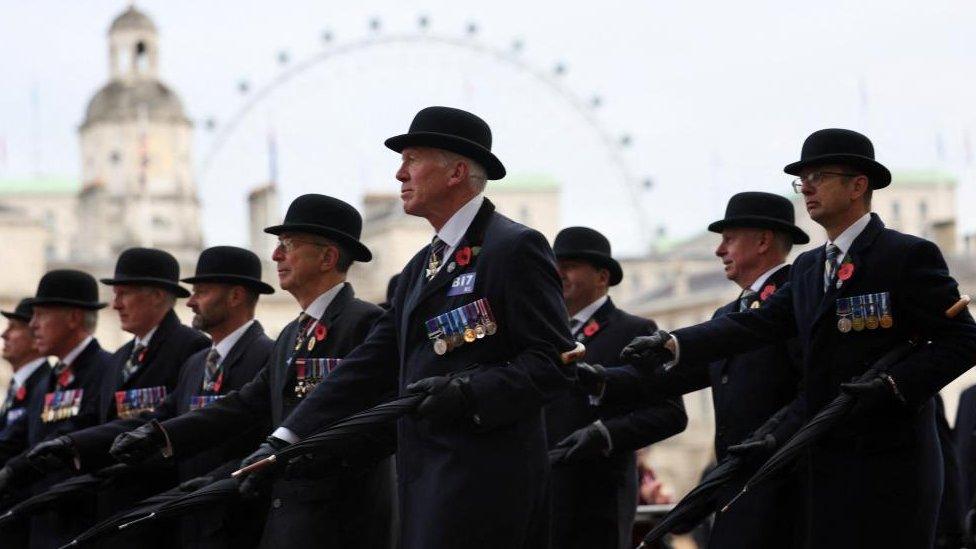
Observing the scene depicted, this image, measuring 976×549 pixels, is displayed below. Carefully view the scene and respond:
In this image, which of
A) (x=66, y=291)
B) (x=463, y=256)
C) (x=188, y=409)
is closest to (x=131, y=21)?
(x=66, y=291)

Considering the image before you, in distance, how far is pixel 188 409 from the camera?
1002 cm

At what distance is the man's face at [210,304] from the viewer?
10109 mm

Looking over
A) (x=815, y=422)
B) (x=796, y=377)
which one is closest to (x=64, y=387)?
(x=796, y=377)

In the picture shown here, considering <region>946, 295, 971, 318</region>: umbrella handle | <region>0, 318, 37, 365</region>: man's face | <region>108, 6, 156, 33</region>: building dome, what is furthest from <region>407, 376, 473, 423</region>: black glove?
<region>108, 6, 156, 33</region>: building dome

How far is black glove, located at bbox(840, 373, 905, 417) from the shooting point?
749cm

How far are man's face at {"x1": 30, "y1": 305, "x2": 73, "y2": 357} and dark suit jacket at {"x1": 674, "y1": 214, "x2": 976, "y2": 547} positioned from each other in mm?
5273

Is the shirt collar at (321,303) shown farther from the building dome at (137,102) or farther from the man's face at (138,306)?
the building dome at (137,102)

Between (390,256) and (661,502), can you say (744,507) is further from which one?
(390,256)

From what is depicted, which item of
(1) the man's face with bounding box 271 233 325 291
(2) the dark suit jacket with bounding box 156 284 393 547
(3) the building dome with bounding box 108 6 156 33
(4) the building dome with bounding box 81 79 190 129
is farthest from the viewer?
(4) the building dome with bounding box 81 79 190 129

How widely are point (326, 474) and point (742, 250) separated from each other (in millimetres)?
2696

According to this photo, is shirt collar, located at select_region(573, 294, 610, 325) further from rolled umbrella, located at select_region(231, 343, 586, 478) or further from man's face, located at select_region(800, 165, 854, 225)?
rolled umbrella, located at select_region(231, 343, 586, 478)

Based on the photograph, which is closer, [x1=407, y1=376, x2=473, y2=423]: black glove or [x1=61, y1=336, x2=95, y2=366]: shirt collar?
[x1=407, y1=376, x2=473, y2=423]: black glove

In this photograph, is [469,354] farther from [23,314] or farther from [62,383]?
[23,314]

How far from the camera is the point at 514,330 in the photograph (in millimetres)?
7422
